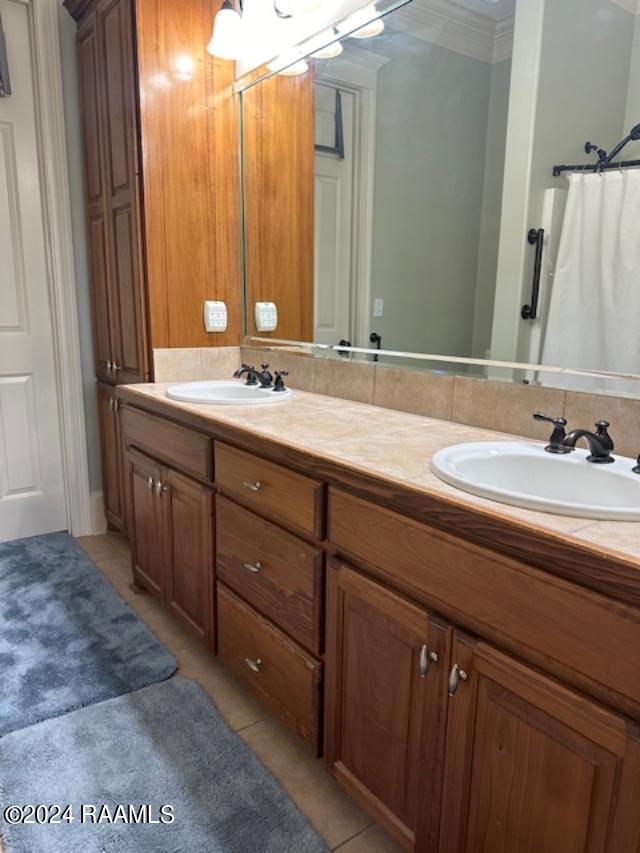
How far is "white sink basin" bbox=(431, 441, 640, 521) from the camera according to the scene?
0.99 m

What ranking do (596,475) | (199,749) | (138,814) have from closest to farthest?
(596,475), (138,814), (199,749)

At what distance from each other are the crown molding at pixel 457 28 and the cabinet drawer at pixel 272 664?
1480mm

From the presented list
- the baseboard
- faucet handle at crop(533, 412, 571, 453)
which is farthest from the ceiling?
the baseboard

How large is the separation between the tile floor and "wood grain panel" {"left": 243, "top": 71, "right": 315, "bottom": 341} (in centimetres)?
114

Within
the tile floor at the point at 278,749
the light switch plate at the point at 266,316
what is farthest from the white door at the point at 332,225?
the tile floor at the point at 278,749

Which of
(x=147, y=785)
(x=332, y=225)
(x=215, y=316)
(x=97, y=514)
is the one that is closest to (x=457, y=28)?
(x=332, y=225)

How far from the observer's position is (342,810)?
132 centimetres

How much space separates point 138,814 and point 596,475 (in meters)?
1.20

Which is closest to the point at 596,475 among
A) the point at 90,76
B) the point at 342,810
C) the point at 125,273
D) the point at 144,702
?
the point at 342,810

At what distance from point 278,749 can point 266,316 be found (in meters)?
1.50

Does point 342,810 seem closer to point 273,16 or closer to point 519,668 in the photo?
point 519,668

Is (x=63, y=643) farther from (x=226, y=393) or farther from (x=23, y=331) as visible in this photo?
A: (x=23, y=331)

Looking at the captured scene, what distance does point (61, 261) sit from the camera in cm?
262

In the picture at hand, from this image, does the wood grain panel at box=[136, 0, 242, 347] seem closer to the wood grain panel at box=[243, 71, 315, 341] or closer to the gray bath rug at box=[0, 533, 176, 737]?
the wood grain panel at box=[243, 71, 315, 341]
